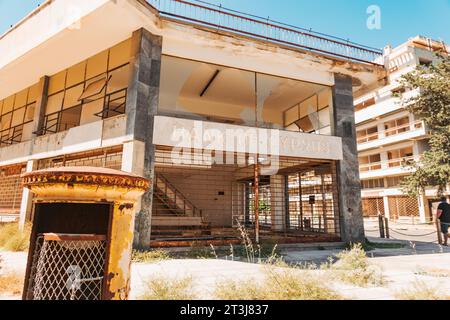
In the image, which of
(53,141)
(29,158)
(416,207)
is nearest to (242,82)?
(53,141)

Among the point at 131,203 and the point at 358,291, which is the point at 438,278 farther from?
the point at 131,203

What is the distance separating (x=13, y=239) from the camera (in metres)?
8.32

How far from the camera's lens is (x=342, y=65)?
10.7m

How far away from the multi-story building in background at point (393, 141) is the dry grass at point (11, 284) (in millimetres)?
30053

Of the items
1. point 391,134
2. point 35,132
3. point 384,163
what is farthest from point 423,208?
point 35,132

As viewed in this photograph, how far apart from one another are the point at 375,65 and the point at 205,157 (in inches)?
327

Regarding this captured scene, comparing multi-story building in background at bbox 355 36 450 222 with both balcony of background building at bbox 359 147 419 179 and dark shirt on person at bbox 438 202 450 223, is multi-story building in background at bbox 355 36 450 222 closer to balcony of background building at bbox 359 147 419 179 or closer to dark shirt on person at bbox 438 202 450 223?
balcony of background building at bbox 359 147 419 179

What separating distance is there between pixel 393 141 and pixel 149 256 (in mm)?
32307

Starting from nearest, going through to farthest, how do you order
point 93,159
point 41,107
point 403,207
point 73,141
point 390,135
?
point 73,141 < point 93,159 < point 41,107 < point 403,207 < point 390,135

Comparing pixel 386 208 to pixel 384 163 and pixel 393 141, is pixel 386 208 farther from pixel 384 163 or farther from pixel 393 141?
pixel 393 141

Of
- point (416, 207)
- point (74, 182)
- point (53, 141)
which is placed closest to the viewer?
point (74, 182)

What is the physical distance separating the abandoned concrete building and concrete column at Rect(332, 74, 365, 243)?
4cm

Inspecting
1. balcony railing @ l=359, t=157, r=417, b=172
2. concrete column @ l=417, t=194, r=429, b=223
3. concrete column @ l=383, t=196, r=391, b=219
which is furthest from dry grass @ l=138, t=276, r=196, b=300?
concrete column @ l=383, t=196, r=391, b=219

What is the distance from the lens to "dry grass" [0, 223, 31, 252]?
26.7 ft
